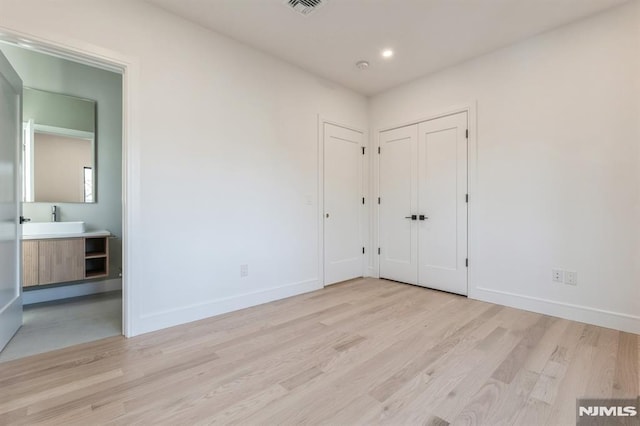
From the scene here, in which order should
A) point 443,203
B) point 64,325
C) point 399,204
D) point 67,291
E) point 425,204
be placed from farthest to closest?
1. point 399,204
2. point 425,204
3. point 443,203
4. point 67,291
5. point 64,325

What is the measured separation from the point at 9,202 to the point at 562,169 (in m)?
4.71

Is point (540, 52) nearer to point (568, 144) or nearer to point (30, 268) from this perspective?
point (568, 144)

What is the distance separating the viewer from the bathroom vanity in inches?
116

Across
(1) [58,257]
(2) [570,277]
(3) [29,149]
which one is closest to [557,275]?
(2) [570,277]

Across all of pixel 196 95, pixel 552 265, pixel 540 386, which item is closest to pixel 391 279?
pixel 552 265

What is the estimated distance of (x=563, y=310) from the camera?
8.96 ft

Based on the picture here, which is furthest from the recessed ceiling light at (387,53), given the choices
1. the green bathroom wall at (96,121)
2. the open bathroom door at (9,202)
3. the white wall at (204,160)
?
the green bathroom wall at (96,121)

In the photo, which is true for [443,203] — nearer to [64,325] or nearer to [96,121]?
[64,325]

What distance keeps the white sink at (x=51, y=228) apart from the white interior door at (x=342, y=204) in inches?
114

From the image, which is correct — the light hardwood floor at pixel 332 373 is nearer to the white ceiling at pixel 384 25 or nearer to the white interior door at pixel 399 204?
the white interior door at pixel 399 204

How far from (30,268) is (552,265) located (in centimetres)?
519

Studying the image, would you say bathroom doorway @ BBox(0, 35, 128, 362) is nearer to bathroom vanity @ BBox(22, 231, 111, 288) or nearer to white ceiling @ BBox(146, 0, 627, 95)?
bathroom vanity @ BBox(22, 231, 111, 288)

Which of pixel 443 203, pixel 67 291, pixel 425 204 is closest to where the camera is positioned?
pixel 67 291

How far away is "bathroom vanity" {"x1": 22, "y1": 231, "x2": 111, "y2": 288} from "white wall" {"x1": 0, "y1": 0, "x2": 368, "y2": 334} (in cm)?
140
